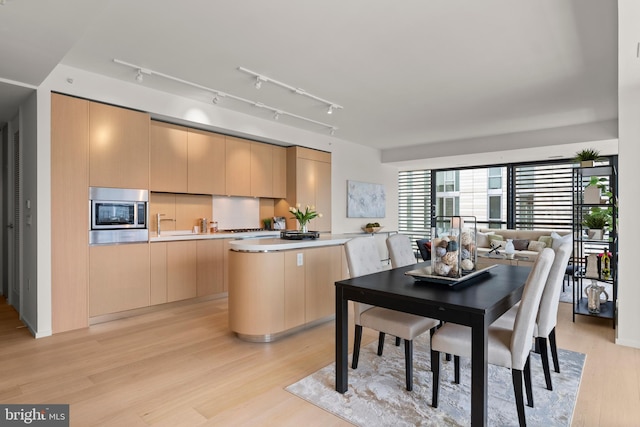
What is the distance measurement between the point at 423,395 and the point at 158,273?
321cm

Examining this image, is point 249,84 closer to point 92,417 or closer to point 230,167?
point 230,167

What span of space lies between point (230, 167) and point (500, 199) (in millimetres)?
6119

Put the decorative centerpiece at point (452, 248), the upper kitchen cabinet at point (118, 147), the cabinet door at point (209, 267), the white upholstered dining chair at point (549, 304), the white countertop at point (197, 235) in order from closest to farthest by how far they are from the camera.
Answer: the white upholstered dining chair at point (549, 304)
the decorative centerpiece at point (452, 248)
the upper kitchen cabinet at point (118, 147)
the white countertop at point (197, 235)
the cabinet door at point (209, 267)

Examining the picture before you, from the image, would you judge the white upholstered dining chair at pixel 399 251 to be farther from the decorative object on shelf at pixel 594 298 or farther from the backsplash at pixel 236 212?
the backsplash at pixel 236 212

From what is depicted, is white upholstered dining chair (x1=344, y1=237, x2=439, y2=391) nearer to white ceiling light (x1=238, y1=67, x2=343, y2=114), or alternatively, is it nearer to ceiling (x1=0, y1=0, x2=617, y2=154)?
ceiling (x1=0, y1=0, x2=617, y2=154)

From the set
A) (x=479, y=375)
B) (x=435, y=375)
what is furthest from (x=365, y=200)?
(x=479, y=375)

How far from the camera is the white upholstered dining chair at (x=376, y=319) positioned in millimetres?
2324

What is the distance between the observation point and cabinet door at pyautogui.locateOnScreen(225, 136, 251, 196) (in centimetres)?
514

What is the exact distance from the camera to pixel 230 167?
203 inches

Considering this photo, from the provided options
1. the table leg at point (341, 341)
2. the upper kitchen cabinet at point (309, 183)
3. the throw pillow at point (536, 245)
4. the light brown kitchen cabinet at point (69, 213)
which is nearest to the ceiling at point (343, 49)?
the light brown kitchen cabinet at point (69, 213)

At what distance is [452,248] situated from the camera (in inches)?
90.2

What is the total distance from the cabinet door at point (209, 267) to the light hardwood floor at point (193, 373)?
875mm

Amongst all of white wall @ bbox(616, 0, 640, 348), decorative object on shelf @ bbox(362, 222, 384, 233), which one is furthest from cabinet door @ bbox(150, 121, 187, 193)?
white wall @ bbox(616, 0, 640, 348)

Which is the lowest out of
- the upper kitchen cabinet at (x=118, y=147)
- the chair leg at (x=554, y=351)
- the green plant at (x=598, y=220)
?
the chair leg at (x=554, y=351)
